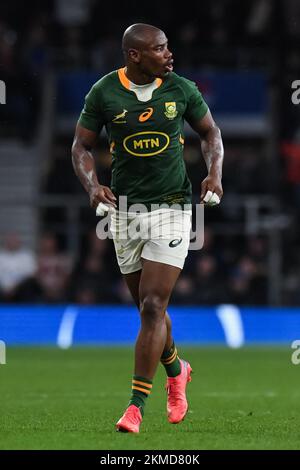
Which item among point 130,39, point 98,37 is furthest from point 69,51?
point 130,39

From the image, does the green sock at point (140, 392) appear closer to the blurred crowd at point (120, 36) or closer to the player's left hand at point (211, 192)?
the player's left hand at point (211, 192)

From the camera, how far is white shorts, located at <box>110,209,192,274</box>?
29.4ft

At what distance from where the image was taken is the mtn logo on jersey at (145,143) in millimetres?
9016

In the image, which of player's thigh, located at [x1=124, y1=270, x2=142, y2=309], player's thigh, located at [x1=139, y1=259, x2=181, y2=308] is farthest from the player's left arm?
player's thigh, located at [x1=124, y1=270, x2=142, y2=309]

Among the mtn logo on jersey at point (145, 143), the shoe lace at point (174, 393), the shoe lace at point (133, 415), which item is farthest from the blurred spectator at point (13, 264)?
the shoe lace at point (133, 415)

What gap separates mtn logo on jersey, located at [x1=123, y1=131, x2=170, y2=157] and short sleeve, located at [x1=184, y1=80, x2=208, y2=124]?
313mm

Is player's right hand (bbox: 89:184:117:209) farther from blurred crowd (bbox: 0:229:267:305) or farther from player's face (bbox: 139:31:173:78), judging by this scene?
blurred crowd (bbox: 0:229:267:305)

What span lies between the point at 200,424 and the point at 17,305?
11214 mm

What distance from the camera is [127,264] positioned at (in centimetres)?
921

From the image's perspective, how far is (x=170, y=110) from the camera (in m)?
9.06

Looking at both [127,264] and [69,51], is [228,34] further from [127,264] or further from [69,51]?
[127,264]

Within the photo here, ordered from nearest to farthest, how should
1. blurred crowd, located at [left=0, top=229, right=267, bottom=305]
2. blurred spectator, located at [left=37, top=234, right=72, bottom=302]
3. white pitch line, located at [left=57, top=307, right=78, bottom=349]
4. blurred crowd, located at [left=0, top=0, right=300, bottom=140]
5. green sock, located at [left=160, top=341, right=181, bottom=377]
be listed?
green sock, located at [left=160, top=341, right=181, bottom=377] < white pitch line, located at [left=57, top=307, right=78, bottom=349] < blurred crowd, located at [left=0, top=229, right=267, bottom=305] < blurred spectator, located at [left=37, top=234, right=72, bottom=302] < blurred crowd, located at [left=0, top=0, right=300, bottom=140]

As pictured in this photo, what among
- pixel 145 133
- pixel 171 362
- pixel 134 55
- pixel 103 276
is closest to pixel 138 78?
pixel 134 55

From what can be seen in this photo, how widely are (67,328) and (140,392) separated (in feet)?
34.4
